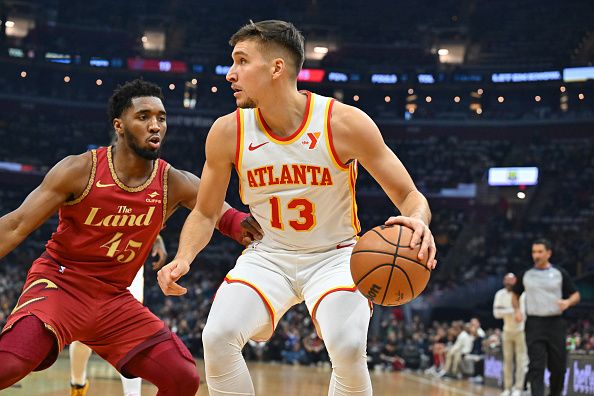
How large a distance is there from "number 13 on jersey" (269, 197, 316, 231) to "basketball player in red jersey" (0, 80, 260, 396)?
26 cm

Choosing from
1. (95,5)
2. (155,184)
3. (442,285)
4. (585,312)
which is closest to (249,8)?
(95,5)

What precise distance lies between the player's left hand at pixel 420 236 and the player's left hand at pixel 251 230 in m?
1.09

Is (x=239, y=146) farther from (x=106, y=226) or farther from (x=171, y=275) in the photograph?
(x=106, y=226)

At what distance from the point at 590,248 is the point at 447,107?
39.4 feet

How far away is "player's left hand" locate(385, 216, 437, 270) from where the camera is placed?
147 inches

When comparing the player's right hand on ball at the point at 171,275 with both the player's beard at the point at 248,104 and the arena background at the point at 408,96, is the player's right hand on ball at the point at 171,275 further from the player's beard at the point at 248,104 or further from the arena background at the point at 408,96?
the arena background at the point at 408,96

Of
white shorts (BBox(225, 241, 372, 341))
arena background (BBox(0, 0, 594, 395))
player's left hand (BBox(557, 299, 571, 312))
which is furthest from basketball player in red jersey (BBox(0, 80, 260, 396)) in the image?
arena background (BBox(0, 0, 594, 395))

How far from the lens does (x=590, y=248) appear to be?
28859mm

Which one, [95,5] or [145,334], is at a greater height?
[95,5]

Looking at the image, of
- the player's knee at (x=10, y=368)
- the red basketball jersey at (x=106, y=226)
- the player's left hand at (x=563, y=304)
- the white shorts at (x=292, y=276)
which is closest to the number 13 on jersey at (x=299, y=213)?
the white shorts at (x=292, y=276)

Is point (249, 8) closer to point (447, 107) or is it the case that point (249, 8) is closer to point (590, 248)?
point (447, 107)

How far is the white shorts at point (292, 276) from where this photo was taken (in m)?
4.39

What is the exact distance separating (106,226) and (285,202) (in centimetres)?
115

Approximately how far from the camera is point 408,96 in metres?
39.3
